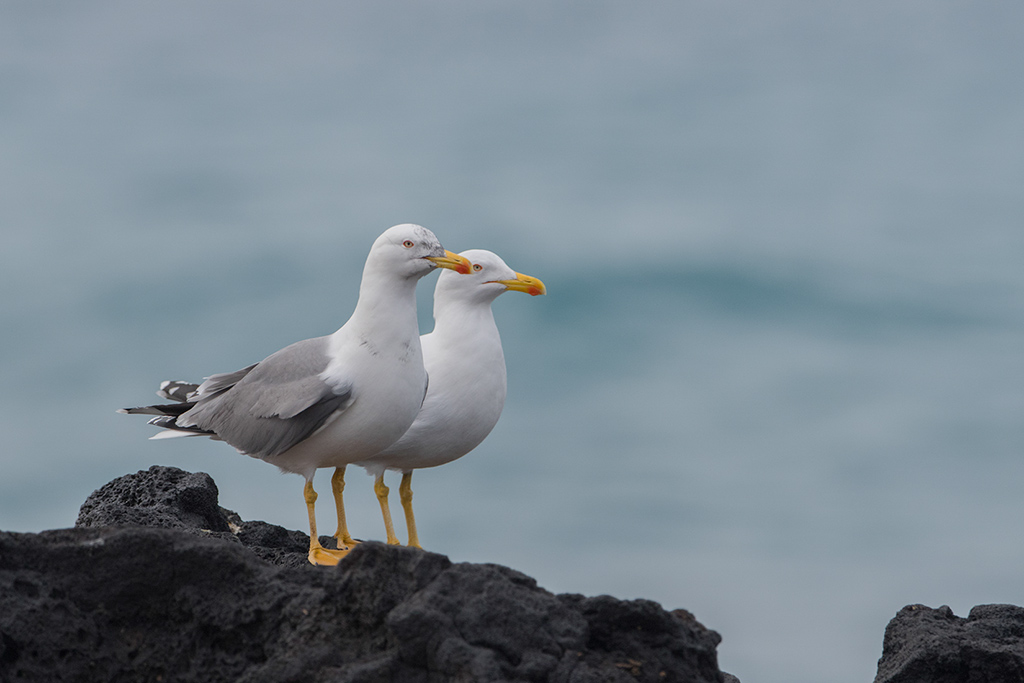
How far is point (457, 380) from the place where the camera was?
1004 cm

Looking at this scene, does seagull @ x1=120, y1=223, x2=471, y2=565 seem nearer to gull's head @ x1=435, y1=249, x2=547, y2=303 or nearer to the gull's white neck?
the gull's white neck

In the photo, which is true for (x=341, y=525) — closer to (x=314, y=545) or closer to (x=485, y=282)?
(x=314, y=545)

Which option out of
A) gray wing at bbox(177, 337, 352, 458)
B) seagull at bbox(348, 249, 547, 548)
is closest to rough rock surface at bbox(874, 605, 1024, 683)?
seagull at bbox(348, 249, 547, 548)

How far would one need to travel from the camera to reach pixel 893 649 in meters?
8.73

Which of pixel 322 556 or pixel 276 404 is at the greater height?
pixel 276 404

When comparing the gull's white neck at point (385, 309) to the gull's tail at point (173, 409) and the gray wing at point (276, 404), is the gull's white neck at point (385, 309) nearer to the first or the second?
the gray wing at point (276, 404)

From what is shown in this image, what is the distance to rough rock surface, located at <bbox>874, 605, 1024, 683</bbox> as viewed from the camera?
801cm

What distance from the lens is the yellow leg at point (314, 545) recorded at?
8805mm

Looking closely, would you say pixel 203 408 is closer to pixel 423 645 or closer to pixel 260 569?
pixel 260 569

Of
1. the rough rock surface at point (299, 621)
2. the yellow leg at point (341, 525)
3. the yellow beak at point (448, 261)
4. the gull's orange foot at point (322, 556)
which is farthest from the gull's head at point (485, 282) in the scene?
the rough rock surface at point (299, 621)

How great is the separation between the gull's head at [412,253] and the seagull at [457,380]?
1518 millimetres

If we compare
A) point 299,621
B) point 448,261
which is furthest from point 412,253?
point 299,621

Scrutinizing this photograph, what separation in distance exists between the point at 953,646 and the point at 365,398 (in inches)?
188

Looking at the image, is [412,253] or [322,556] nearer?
[412,253]
